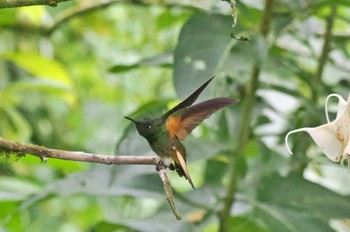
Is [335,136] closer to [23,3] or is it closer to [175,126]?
[175,126]

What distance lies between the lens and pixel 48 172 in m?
1.86

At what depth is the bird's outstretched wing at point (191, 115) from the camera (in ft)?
1.62

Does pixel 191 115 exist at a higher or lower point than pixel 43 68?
higher

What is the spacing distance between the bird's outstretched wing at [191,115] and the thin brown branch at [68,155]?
0.23 feet

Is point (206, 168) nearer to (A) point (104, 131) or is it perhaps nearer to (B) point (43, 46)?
(A) point (104, 131)

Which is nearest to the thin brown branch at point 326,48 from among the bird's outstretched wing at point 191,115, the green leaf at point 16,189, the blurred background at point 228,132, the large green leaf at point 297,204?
the blurred background at point 228,132

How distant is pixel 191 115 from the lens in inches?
20.1

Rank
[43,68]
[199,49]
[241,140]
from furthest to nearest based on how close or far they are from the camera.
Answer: [43,68], [241,140], [199,49]

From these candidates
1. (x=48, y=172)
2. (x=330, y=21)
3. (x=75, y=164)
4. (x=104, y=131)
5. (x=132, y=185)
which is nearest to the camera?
(x=132, y=185)

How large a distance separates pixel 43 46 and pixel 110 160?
70.4 inches

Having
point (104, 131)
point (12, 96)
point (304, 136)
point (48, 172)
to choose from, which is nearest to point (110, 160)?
point (304, 136)

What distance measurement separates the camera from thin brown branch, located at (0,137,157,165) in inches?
16.7

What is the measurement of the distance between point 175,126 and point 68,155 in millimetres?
113

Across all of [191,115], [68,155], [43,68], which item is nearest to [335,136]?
[191,115]
